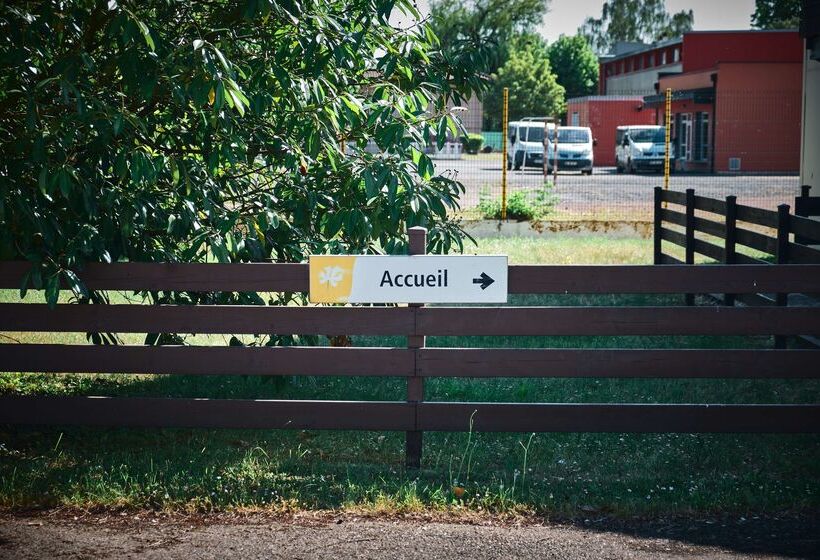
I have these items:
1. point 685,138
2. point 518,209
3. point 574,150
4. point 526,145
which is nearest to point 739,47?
point 685,138

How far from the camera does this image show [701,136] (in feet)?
147

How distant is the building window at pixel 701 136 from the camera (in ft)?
146

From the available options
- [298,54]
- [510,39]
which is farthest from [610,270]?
[510,39]

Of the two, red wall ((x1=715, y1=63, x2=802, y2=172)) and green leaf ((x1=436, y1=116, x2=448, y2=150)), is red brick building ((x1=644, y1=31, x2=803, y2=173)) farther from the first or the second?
green leaf ((x1=436, y1=116, x2=448, y2=150))

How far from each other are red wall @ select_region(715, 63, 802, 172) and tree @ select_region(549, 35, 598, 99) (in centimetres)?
5780

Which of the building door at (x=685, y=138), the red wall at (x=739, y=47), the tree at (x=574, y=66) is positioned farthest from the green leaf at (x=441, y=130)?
the tree at (x=574, y=66)

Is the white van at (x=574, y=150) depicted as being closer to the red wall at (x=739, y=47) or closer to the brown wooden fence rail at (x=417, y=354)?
the red wall at (x=739, y=47)

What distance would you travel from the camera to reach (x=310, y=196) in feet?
23.7

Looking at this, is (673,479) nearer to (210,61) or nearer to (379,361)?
(379,361)

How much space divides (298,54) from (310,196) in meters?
1.02

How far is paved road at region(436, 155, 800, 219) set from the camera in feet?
79.7

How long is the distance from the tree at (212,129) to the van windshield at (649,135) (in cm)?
3670

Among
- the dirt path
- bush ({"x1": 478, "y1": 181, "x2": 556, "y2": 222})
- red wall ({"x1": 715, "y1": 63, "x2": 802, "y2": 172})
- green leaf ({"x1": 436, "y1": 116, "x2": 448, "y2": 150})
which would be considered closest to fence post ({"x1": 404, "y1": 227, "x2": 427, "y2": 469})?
green leaf ({"x1": 436, "y1": 116, "x2": 448, "y2": 150})

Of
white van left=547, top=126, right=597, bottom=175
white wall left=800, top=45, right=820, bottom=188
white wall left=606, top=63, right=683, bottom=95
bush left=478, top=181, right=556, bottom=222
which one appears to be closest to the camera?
white wall left=800, top=45, right=820, bottom=188
